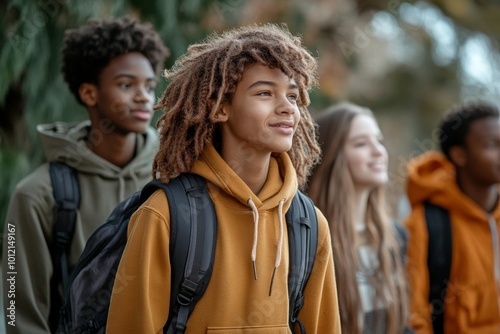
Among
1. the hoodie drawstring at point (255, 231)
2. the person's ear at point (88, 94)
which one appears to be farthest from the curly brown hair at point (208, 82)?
the person's ear at point (88, 94)

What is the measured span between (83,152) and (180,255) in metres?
1.40

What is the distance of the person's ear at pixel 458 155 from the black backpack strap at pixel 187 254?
2.94 meters

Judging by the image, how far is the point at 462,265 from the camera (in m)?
4.69

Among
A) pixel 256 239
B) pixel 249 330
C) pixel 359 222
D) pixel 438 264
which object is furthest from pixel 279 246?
pixel 438 264

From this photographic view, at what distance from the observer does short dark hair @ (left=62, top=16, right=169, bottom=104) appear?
13.7 ft

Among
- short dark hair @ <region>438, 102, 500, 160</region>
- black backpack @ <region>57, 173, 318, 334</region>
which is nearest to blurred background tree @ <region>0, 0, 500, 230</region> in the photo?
short dark hair @ <region>438, 102, 500, 160</region>

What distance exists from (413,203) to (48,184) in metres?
2.59

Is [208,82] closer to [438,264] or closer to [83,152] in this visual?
[83,152]

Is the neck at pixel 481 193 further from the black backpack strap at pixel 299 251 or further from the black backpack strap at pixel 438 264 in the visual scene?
the black backpack strap at pixel 299 251

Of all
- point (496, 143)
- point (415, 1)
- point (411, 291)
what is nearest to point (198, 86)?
point (411, 291)

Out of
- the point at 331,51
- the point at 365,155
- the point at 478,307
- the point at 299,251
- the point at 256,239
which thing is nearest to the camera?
the point at 256,239

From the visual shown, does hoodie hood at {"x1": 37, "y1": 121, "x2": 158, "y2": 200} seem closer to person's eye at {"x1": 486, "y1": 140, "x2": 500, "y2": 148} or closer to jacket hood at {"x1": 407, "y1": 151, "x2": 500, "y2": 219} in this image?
jacket hood at {"x1": 407, "y1": 151, "x2": 500, "y2": 219}

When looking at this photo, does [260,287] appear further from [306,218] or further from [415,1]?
[415,1]

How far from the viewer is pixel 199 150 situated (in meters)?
2.89
